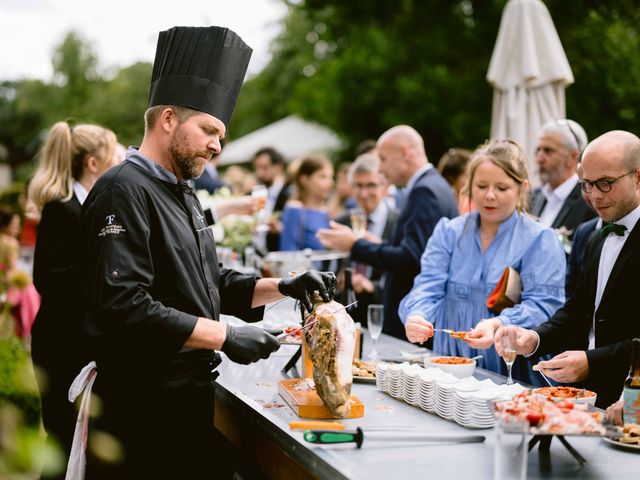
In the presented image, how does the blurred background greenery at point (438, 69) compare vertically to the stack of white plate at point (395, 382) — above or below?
above

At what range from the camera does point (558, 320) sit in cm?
296

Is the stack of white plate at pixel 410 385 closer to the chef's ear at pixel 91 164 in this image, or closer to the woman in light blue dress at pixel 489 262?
the woman in light blue dress at pixel 489 262

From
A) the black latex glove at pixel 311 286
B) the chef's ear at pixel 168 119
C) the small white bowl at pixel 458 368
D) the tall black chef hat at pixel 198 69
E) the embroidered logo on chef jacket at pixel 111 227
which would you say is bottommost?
the small white bowl at pixel 458 368

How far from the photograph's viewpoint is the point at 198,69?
2570 millimetres

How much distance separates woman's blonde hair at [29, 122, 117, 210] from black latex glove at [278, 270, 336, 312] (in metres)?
1.68

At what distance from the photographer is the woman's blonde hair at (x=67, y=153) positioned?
3.77 metres

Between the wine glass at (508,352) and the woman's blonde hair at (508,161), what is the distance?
2.94 feet

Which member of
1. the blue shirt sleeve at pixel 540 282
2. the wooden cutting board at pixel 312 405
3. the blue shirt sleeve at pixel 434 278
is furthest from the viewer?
the blue shirt sleeve at pixel 434 278

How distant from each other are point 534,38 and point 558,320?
3556 millimetres

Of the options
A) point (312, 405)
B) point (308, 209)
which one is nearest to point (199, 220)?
point (312, 405)

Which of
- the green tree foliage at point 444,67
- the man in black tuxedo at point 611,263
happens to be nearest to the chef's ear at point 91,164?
the man in black tuxedo at point 611,263

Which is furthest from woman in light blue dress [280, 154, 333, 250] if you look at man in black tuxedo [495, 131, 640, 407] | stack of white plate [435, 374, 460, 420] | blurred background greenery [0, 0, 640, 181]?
stack of white plate [435, 374, 460, 420]

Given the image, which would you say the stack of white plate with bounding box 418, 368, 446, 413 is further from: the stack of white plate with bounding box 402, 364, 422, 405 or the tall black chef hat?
the tall black chef hat

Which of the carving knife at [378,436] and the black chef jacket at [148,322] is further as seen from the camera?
the black chef jacket at [148,322]
